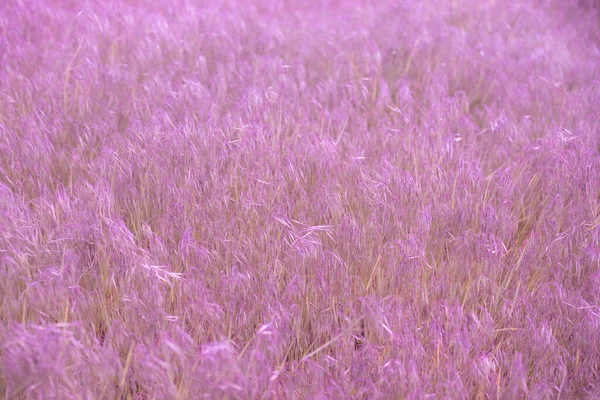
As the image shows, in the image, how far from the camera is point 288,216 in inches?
116

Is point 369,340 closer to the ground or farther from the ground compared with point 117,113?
closer to the ground

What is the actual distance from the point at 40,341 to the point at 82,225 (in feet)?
2.41

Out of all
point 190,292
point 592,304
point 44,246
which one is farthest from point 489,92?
point 44,246

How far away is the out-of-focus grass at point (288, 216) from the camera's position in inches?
87.7

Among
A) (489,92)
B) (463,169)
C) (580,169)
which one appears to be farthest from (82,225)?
(489,92)

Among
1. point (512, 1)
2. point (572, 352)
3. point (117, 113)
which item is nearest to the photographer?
point (572, 352)

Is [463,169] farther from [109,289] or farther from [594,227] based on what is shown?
[109,289]

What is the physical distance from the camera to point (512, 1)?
6344 millimetres

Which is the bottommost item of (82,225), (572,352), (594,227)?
(572,352)

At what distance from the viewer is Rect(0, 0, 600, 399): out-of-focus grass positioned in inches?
87.7

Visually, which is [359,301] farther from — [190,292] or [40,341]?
[40,341]

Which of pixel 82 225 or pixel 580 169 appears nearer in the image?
pixel 82 225

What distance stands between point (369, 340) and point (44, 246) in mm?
1384

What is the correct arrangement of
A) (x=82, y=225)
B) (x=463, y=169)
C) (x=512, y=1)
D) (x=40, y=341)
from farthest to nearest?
(x=512, y=1), (x=463, y=169), (x=82, y=225), (x=40, y=341)
